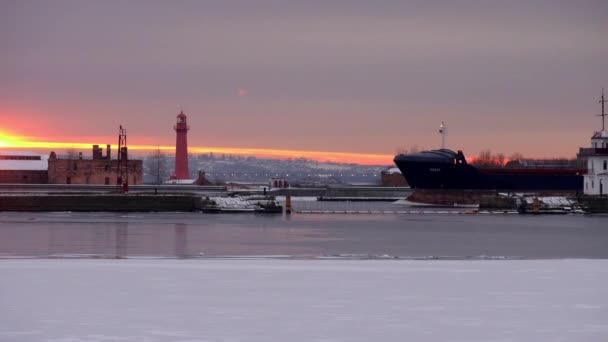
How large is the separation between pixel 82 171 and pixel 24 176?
6.42 meters

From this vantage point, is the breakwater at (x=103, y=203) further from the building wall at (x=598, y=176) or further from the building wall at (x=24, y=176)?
the building wall at (x=24, y=176)

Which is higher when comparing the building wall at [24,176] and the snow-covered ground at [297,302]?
the building wall at [24,176]

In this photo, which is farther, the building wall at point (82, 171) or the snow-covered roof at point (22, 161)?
A: the snow-covered roof at point (22, 161)

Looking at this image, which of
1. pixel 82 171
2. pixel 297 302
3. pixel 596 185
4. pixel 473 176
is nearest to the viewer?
pixel 297 302

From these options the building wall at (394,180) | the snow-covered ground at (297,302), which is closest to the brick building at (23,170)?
the building wall at (394,180)

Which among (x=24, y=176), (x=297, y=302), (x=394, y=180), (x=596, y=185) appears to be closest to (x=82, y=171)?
(x=24, y=176)

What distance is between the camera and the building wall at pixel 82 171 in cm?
8969

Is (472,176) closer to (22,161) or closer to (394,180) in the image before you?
(394,180)

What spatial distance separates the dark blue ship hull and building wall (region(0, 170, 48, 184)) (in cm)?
4026

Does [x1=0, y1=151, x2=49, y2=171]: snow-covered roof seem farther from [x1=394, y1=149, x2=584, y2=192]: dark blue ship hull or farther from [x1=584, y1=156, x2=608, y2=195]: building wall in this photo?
[x1=584, y1=156, x2=608, y2=195]: building wall

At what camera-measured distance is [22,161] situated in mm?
94750

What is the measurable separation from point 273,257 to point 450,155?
5378cm

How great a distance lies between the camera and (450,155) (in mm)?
72312

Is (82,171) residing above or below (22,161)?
below
